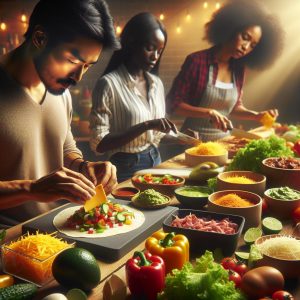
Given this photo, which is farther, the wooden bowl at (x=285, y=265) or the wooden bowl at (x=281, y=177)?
the wooden bowl at (x=281, y=177)

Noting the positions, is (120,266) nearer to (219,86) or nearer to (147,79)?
(147,79)

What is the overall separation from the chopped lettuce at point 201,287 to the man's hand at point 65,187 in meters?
0.57

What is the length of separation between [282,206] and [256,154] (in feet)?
1.79

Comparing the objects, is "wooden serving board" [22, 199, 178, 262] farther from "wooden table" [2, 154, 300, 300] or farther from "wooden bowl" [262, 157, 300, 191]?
"wooden bowl" [262, 157, 300, 191]

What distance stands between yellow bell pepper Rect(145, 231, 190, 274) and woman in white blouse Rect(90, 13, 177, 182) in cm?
156

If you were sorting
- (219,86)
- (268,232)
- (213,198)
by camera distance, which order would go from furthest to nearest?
1. (219,86)
2. (213,198)
3. (268,232)

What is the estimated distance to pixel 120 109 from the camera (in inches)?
125

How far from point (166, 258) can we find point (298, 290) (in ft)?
1.42

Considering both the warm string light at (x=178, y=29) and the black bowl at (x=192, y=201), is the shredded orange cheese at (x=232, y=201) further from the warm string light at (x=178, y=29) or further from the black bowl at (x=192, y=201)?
the warm string light at (x=178, y=29)

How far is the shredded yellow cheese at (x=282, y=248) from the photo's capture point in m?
1.36

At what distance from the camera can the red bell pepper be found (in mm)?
1237

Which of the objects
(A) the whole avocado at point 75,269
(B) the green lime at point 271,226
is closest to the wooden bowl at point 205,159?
(B) the green lime at point 271,226

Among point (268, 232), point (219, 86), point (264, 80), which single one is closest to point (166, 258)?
point (268, 232)

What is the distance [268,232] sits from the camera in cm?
171
